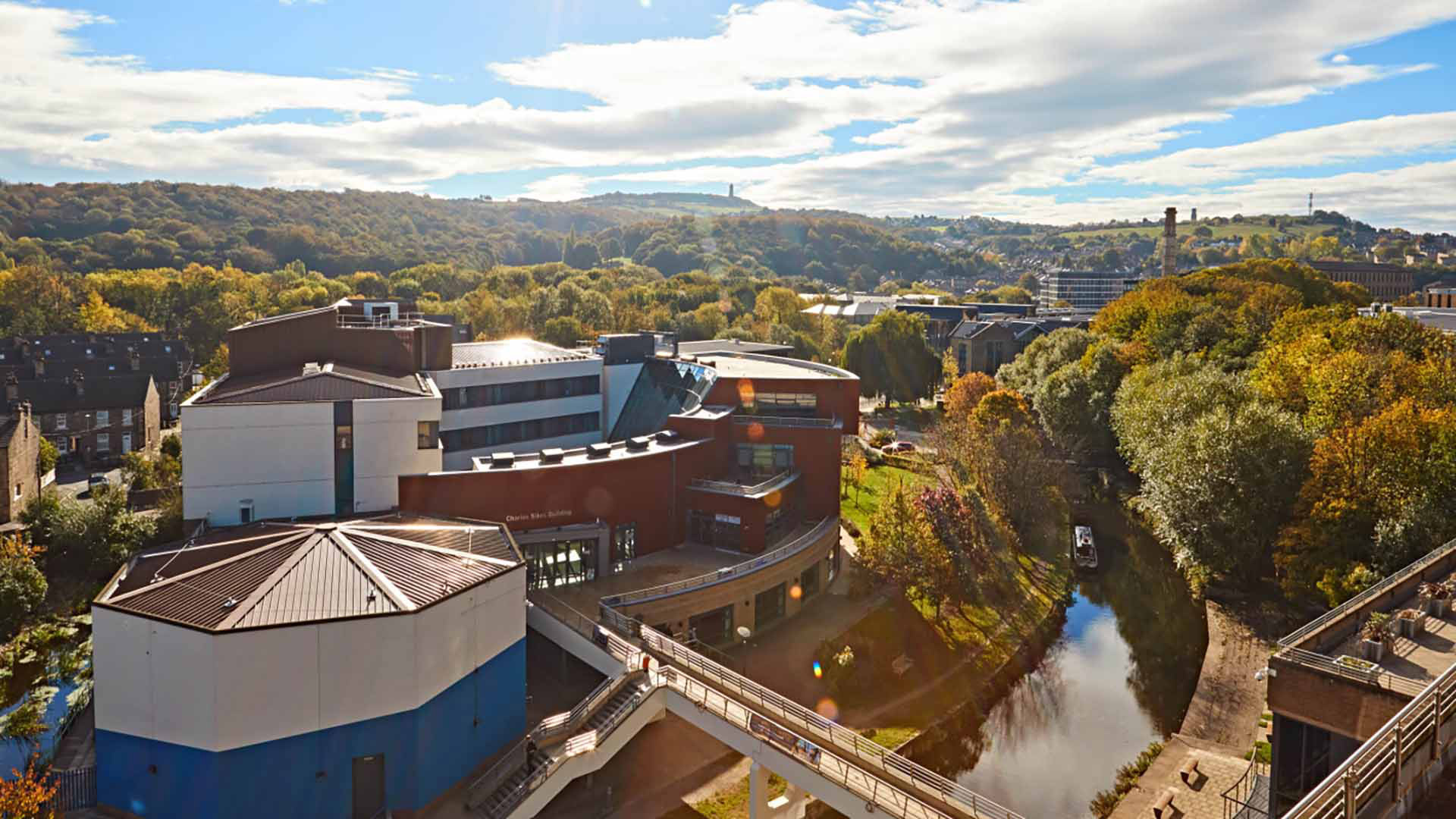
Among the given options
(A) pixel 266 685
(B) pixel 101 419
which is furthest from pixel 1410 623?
(B) pixel 101 419

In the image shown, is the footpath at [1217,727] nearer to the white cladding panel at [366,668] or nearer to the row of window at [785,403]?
the white cladding panel at [366,668]

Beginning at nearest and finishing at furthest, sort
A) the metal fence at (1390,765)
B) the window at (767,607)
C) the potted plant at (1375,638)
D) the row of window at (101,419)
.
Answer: the metal fence at (1390,765), the potted plant at (1375,638), the window at (767,607), the row of window at (101,419)

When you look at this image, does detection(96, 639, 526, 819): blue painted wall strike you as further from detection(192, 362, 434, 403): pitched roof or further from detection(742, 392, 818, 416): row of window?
detection(742, 392, 818, 416): row of window

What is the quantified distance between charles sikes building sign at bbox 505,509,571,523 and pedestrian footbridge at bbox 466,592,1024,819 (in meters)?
7.86

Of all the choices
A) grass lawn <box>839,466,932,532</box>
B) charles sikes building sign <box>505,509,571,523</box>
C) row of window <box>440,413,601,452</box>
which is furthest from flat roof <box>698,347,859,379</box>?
charles sikes building sign <box>505,509,571,523</box>

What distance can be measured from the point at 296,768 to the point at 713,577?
649 inches

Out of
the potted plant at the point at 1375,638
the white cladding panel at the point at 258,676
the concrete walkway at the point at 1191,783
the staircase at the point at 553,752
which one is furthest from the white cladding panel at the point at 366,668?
the potted plant at the point at 1375,638

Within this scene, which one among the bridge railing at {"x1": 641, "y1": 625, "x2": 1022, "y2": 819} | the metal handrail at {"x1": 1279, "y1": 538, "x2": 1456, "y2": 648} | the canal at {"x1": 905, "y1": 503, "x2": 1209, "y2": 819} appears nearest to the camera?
the bridge railing at {"x1": 641, "y1": 625, "x2": 1022, "y2": 819}

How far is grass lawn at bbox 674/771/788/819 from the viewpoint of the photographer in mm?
26469

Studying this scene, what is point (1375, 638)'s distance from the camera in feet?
73.6

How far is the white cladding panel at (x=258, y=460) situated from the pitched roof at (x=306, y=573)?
3248mm

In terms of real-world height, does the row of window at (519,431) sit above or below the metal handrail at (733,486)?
above

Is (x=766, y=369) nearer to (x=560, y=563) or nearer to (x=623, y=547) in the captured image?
(x=623, y=547)

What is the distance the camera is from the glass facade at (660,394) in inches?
1895
